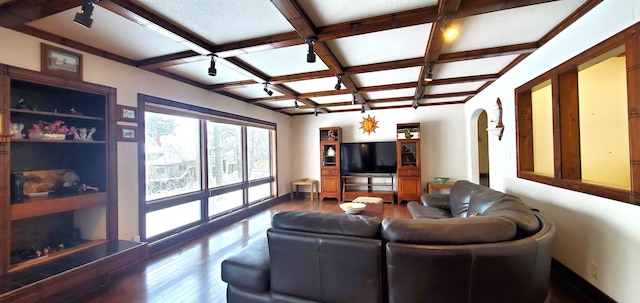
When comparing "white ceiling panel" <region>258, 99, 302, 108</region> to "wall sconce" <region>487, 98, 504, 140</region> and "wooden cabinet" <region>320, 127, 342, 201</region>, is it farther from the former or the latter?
"wall sconce" <region>487, 98, 504, 140</region>

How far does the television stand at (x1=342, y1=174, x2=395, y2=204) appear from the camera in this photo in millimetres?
6357

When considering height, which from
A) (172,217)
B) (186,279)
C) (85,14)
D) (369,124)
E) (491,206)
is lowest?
(186,279)

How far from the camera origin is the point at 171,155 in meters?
3.84

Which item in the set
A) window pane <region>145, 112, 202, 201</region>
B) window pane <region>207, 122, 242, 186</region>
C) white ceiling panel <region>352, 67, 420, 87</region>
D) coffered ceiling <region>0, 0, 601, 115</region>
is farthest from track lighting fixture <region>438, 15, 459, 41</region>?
window pane <region>207, 122, 242, 186</region>

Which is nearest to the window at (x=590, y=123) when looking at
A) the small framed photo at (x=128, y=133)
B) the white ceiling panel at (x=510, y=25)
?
the white ceiling panel at (x=510, y=25)

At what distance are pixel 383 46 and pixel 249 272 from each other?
2601mm

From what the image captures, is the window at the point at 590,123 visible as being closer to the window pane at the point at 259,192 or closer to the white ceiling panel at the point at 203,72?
the white ceiling panel at the point at 203,72

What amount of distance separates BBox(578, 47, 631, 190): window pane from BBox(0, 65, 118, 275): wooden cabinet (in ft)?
16.9

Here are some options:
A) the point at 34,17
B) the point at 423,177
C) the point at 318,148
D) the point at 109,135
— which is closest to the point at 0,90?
the point at 34,17

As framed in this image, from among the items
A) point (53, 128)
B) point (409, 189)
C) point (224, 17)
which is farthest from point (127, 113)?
point (409, 189)

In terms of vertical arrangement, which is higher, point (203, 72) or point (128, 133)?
point (203, 72)

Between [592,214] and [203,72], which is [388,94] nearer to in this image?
[203,72]

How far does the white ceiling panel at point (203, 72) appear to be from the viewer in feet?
11.0

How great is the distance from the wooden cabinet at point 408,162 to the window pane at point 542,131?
9.00ft
